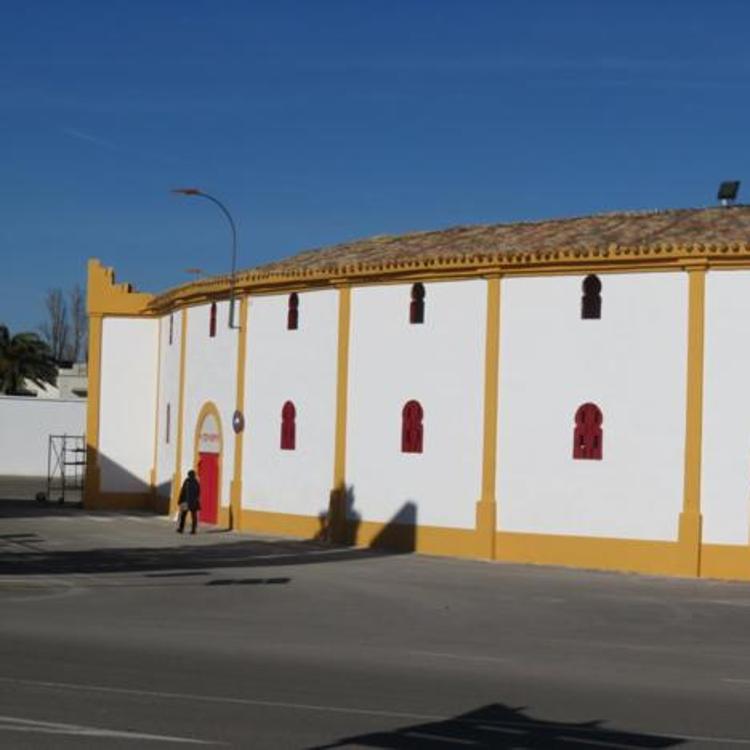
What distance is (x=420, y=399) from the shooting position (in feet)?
104

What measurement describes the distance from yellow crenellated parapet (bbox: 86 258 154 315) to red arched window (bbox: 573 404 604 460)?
67.1 ft

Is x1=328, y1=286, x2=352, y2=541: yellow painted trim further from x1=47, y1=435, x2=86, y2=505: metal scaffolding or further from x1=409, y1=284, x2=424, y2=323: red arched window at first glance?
x1=47, y1=435, x2=86, y2=505: metal scaffolding

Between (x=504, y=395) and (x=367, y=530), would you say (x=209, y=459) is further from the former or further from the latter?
(x=504, y=395)

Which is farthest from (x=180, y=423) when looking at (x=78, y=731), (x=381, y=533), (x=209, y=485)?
(x=78, y=731)

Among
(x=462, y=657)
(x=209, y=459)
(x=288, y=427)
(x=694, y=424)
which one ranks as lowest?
(x=462, y=657)

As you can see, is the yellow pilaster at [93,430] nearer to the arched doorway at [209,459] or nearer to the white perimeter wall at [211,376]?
the white perimeter wall at [211,376]

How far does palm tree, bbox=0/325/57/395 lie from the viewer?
3282 inches

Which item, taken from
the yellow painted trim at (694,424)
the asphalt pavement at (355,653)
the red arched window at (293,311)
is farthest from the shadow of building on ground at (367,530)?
the yellow painted trim at (694,424)

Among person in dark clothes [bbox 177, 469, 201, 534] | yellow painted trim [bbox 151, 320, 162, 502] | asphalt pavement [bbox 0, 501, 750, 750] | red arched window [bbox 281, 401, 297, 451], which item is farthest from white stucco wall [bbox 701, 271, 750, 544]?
yellow painted trim [bbox 151, 320, 162, 502]

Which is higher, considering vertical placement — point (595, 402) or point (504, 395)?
point (504, 395)

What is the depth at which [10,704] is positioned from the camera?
11.1 m

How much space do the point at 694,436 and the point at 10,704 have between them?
62.0 ft

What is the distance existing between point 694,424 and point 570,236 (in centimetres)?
667

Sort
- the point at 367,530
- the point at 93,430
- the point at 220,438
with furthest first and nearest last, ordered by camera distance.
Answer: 1. the point at 93,430
2. the point at 220,438
3. the point at 367,530
